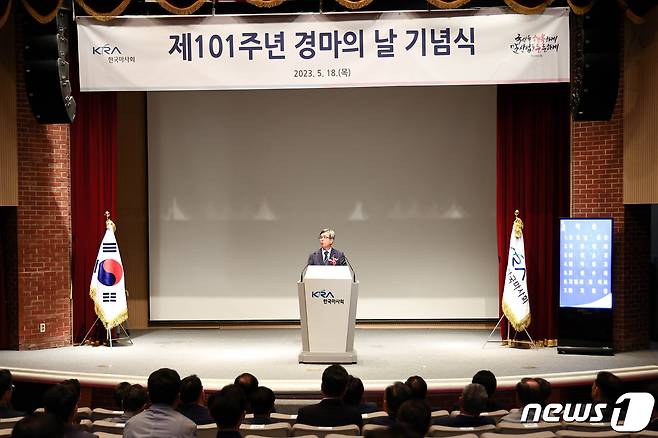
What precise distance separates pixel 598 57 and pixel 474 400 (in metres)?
4.74

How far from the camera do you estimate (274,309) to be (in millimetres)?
11375

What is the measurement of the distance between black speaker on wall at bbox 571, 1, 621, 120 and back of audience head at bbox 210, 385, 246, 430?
5.50m

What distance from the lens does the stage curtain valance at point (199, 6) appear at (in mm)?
8414

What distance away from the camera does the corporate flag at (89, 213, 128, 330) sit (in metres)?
10.0

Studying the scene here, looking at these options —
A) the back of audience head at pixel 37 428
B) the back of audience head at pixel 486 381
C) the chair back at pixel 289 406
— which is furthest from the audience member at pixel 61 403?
the chair back at pixel 289 406

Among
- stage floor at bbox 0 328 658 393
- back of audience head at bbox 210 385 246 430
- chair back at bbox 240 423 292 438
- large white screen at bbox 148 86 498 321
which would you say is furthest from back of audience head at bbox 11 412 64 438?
large white screen at bbox 148 86 498 321

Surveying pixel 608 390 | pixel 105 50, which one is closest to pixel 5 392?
pixel 608 390

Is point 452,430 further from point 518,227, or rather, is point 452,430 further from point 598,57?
point 518,227

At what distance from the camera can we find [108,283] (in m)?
10.0

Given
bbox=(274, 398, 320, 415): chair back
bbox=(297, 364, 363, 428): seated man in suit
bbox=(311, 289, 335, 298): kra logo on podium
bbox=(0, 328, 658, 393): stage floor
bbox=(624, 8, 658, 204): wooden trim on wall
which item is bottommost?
bbox=(274, 398, 320, 415): chair back

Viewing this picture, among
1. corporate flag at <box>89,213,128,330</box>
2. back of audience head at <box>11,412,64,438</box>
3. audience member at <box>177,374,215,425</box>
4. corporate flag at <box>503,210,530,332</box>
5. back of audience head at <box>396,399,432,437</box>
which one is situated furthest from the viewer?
corporate flag at <box>89,213,128,330</box>

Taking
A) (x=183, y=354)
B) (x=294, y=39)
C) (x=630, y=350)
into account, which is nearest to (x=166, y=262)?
(x=183, y=354)

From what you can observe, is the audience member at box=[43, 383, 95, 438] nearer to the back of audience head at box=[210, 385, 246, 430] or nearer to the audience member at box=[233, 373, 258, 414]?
the back of audience head at box=[210, 385, 246, 430]

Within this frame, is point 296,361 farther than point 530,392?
Yes
